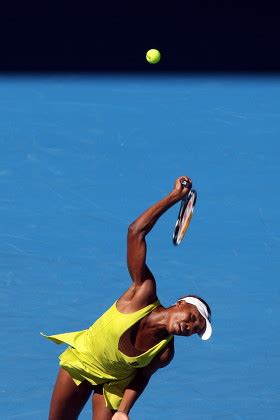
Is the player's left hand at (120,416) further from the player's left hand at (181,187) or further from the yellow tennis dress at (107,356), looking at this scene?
the player's left hand at (181,187)

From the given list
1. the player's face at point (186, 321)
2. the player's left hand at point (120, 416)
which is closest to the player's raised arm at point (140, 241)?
the player's face at point (186, 321)

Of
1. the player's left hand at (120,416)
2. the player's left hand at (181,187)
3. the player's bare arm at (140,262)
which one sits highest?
the player's left hand at (181,187)

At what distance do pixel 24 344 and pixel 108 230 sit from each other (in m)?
1.61

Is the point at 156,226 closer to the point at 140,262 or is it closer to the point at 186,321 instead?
the point at 140,262

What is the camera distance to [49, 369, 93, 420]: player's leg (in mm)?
7582

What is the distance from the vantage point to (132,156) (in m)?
11.0

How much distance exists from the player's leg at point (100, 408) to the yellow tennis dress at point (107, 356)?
36 mm

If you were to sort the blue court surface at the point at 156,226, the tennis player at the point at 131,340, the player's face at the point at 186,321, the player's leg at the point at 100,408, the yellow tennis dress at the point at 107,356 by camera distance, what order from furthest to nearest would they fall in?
the blue court surface at the point at 156,226 < the player's leg at the point at 100,408 < the yellow tennis dress at the point at 107,356 < the tennis player at the point at 131,340 < the player's face at the point at 186,321

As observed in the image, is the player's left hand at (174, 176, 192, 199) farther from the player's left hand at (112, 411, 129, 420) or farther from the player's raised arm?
the player's left hand at (112, 411, 129, 420)

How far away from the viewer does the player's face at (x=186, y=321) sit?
7.06m

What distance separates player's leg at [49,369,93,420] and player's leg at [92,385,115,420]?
0.26ft

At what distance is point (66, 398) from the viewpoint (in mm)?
7578

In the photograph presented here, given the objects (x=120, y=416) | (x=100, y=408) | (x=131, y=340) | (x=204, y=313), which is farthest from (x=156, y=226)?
(x=120, y=416)

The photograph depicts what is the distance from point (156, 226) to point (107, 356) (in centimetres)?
298
